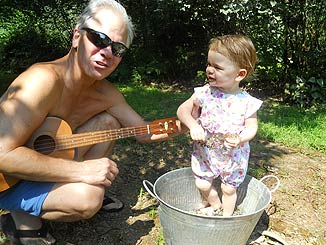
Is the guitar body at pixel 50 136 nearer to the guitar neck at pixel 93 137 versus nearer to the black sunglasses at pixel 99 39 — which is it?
the guitar neck at pixel 93 137

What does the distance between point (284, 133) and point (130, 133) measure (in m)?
2.63

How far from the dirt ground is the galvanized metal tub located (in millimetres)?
306

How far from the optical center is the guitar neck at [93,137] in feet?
8.11

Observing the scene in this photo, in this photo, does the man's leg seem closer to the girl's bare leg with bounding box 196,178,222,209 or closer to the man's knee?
the man's knee

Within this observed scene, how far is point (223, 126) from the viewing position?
2.50 metres

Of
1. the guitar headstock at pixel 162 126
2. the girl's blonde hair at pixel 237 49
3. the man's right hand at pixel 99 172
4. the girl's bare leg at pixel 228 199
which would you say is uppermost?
the girl's blonde hair at pixel 237 49

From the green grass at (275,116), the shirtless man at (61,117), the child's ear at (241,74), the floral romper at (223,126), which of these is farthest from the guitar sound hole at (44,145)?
the green grass at (275,116)

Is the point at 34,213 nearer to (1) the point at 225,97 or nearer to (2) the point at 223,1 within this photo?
(1) the point at 225,97

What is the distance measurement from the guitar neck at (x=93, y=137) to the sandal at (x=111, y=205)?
2.16ft

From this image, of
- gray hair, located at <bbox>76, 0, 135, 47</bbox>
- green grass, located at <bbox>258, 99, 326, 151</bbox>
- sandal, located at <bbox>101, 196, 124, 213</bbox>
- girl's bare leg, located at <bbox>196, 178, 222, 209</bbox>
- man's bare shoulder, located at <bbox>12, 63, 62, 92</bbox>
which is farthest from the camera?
green grass, located at <bbox>258, 99, 326, 151</bbox>

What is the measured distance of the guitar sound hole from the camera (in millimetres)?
2447

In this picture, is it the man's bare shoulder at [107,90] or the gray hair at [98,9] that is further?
the man's bare shoulder at [107,90]

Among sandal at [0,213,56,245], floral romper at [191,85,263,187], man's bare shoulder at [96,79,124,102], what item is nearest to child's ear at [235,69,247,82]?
floral romper at [191,85,263,187]

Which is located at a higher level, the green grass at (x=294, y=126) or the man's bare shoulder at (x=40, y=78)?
the man's bare shoulder at (x=40, y=78)
